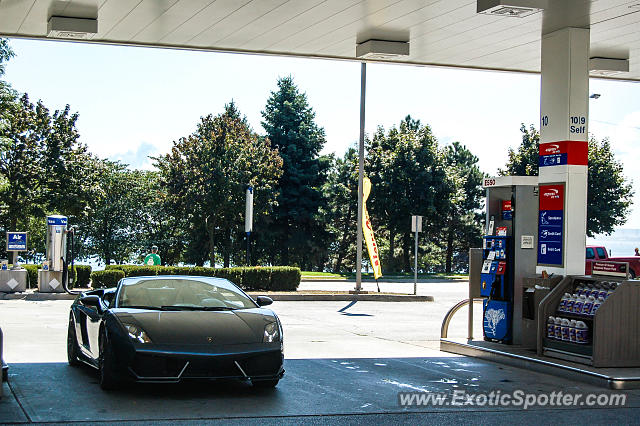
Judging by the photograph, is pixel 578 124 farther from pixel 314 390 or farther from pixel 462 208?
pixel 462 208

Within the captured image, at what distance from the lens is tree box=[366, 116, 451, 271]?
5012cm

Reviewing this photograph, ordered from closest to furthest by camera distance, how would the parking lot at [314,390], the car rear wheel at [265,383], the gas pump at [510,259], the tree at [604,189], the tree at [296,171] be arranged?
Result: the parking lot at [314,390], the car rear wheel at [265,383], the gas pump at [510,259], the tree at [604,189], the tree at [296,171]

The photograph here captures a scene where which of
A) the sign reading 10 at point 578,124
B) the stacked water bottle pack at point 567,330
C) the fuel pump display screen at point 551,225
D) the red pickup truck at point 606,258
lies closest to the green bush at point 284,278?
the red pickup truck at point 606,258

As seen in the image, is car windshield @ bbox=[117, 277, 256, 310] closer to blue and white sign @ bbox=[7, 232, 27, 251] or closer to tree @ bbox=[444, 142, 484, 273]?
blue and white sign @ bbox=[7, 232, 27, 251]

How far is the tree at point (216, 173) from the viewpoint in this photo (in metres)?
39.6

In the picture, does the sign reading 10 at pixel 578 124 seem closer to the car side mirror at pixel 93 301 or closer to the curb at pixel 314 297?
the car side mirror at pixel 93 301

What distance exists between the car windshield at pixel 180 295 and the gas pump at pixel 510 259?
176 inches

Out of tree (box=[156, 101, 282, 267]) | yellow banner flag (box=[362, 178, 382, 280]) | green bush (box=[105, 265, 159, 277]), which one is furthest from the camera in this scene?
tree (box=[156, 101, 282, 267])

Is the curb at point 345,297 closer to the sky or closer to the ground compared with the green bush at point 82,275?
closer to the ground

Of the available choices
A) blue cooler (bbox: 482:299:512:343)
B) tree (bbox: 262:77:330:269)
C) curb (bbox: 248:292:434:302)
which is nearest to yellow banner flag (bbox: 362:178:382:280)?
curb (bbox: 248:292:434:302)

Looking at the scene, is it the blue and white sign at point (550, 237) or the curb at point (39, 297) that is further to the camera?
the curb at point (39, 297)

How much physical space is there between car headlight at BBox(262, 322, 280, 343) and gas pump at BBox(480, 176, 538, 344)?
4685mm

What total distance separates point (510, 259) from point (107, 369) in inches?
255

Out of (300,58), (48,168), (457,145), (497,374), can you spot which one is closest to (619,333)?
(497,374)
